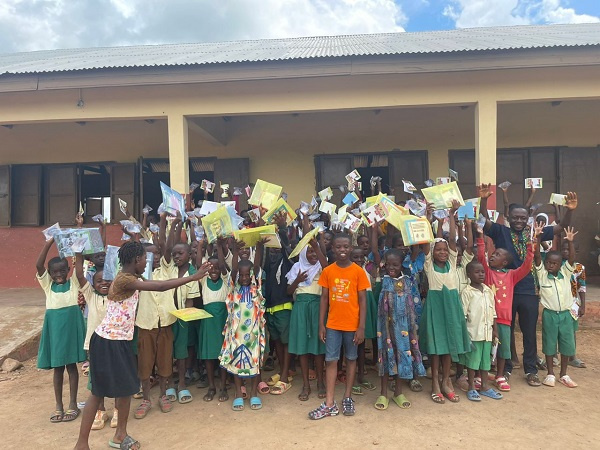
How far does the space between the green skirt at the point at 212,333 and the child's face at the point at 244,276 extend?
1.01 ft

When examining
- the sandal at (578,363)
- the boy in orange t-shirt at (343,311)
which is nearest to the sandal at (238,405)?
the boy in orange t-shirt at (343,311)

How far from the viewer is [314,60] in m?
4.70

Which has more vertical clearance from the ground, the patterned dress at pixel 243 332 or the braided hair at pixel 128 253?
the braided hair at pixel 128 253

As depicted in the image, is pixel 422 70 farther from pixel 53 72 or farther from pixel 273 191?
pixel 53 72

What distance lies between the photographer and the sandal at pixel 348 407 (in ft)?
9.44

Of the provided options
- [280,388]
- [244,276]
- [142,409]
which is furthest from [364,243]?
[142,409]

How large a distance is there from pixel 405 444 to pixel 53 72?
5.35 m

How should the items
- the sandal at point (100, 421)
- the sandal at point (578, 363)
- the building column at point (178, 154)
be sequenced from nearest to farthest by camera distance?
the sandal at point (100, 421) → the sandal at point (578, 363) → the building column at point (178, 154)

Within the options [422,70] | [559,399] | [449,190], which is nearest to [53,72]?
[422,70]

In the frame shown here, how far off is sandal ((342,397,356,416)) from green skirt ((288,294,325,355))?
0.40m

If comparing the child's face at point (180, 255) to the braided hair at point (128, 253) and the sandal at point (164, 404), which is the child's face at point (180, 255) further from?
the sandal at point (164, 404)

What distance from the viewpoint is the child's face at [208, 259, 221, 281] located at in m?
3.22

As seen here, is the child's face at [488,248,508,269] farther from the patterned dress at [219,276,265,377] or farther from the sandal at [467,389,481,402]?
the patterned dress at [219,276,265,377]

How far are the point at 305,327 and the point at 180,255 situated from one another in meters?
1.17
